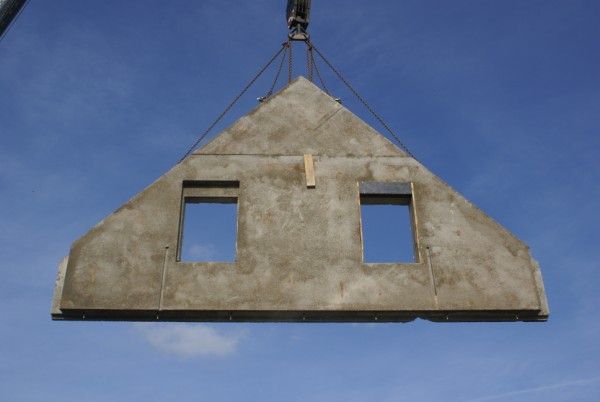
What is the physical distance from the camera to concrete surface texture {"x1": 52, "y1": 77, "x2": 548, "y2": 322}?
324 inches

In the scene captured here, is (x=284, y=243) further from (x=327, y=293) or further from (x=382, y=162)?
(x=382, y=162)

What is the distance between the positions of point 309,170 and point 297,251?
1375mm

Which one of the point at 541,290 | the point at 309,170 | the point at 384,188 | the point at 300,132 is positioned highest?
the point at 300,132

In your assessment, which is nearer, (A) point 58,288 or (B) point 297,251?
(A) point 58,288

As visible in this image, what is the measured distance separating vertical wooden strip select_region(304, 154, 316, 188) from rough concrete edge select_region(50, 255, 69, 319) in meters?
3.77

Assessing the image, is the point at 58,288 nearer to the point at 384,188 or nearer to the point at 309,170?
the point at 309,170

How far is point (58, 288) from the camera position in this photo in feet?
27.0

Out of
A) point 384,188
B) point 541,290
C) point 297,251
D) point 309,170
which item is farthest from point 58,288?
point 541,290

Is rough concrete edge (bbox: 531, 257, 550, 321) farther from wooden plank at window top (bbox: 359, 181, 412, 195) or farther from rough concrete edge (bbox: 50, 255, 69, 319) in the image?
rough concrete edge (bbox: 50, 255, 69, 319)

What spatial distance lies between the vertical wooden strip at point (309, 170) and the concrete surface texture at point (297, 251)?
46mm

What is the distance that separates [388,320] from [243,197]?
9.40 ft

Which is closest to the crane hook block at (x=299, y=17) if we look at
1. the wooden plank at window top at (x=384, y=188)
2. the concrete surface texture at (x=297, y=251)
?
the concrete surface texture at (x=297, y=251)

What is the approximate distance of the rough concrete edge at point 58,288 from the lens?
321 inches

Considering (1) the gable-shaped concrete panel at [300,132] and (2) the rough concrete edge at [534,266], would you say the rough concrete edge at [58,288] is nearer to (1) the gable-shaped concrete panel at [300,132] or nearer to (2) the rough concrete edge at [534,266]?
(1) the gable-shaped concrete panel at [300,132]
